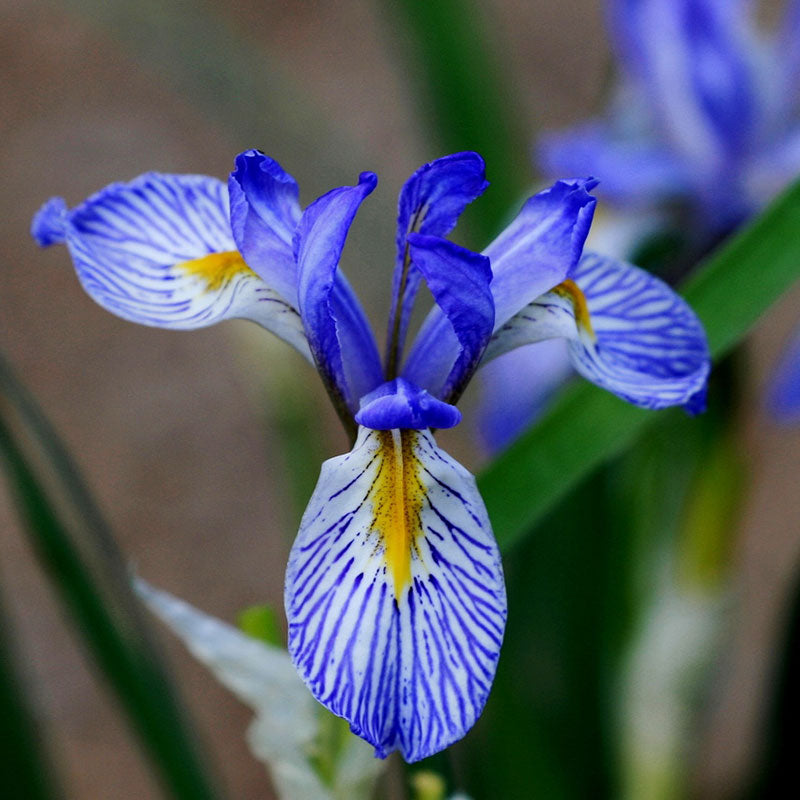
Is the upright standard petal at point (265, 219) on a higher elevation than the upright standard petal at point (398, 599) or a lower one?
higher

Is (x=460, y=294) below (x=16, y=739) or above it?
above

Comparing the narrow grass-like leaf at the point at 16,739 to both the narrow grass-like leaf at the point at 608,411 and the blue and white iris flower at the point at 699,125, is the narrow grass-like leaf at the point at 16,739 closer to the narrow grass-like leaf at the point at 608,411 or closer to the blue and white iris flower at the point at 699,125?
the narrow grass-like leaf at the point at 608,411

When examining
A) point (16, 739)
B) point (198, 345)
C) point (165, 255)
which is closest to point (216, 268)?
point (165, 255)

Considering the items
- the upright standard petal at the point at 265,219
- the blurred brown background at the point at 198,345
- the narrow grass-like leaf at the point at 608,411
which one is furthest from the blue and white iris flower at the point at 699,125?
the upright standard petal at the point at 265,219

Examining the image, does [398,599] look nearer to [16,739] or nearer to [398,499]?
[398,499]

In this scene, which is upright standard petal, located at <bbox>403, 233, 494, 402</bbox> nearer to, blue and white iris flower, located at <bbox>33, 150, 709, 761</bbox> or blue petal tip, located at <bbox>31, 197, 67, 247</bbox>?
blue and white iris flower, located at <bbox>33, 150, 709, 761</bbox>

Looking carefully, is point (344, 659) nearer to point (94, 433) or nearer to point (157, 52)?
point (157, 52)
